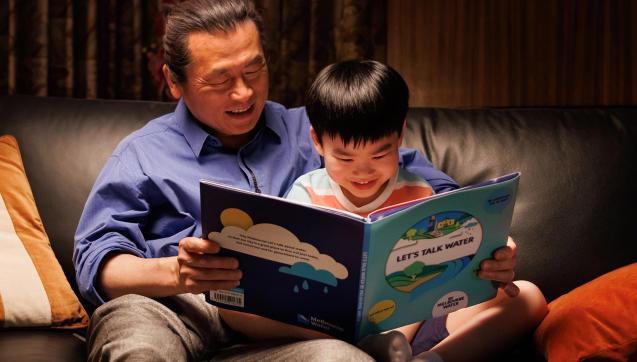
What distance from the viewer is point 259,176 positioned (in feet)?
5.83

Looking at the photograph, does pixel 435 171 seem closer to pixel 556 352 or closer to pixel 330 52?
pixel 556 352

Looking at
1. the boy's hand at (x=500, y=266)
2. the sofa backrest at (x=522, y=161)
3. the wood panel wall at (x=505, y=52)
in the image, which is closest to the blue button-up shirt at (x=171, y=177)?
the sofa backrest at (x=522, y=161)

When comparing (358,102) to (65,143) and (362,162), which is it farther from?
(65,143)

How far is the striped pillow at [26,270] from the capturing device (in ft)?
5.44

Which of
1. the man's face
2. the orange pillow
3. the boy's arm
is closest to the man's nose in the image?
the man's face

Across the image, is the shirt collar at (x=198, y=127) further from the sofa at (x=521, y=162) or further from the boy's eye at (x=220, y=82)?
the sofa at (x=521, y=162)

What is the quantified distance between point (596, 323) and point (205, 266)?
2.49ft

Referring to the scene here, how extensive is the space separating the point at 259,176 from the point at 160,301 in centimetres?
39

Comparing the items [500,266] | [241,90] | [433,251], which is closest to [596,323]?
[500,266]

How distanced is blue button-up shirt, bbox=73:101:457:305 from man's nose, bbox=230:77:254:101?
137 mm

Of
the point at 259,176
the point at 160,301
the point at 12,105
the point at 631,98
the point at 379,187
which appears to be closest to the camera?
the point at 160,301

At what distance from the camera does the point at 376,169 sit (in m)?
1.55

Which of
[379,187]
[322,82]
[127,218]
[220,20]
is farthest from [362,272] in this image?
[220,20]

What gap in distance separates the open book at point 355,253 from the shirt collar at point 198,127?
1.53 ft
